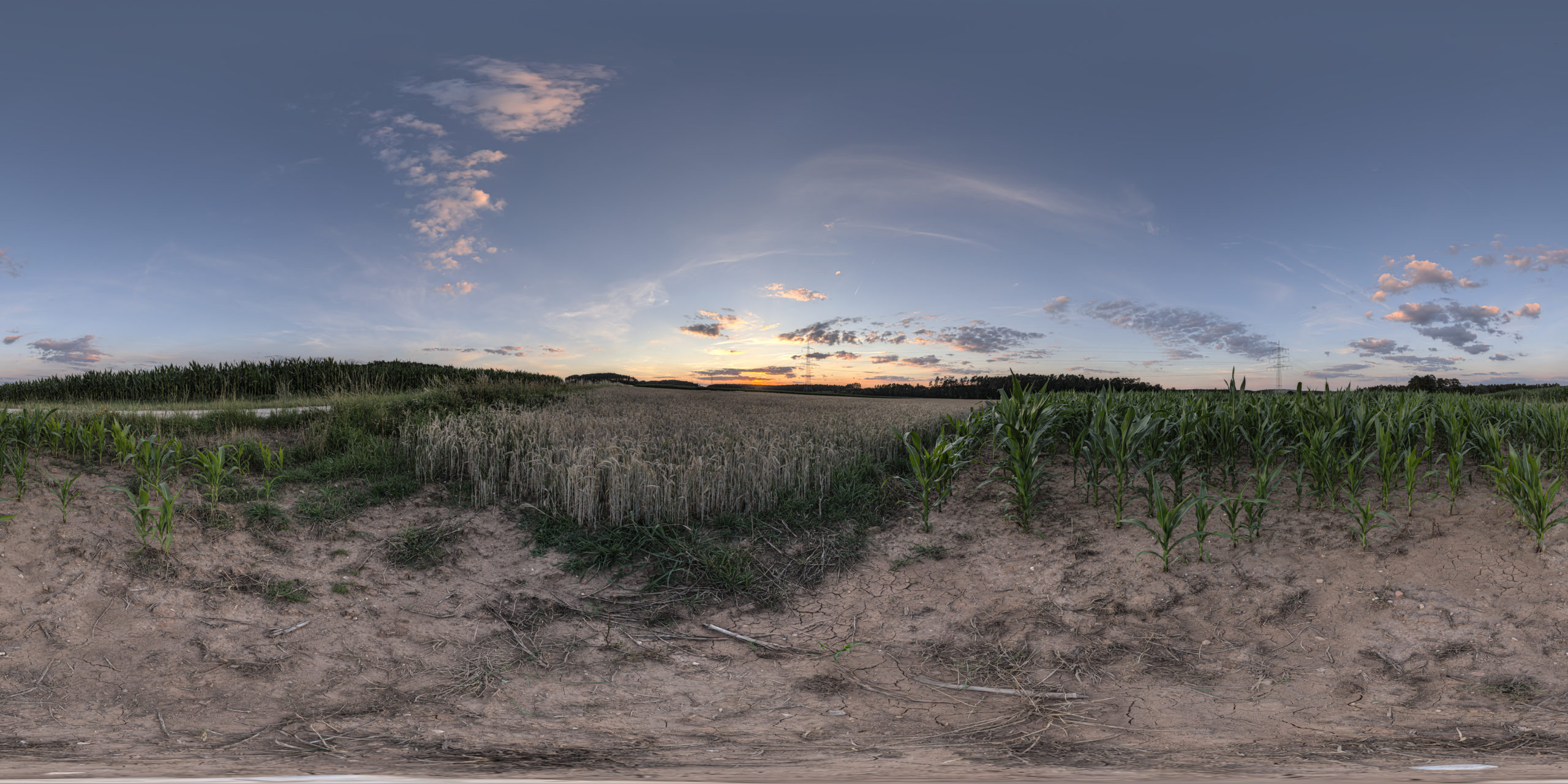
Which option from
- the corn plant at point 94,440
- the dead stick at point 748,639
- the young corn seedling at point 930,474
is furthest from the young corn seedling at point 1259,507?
the corn plant at point 94,440

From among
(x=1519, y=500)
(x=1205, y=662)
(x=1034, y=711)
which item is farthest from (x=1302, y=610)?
(x=1034, y=711)

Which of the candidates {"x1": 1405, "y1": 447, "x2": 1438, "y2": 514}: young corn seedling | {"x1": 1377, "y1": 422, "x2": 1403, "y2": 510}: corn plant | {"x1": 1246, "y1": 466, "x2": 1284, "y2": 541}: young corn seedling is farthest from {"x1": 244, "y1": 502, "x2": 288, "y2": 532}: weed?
{"x1": 1405, "y1": 447, "x2": 1438, "y2": 514}: young corn seedling

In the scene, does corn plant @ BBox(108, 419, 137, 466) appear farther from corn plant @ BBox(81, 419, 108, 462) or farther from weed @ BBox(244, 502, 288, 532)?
weed @ BBox(244, 502, 288, 532)

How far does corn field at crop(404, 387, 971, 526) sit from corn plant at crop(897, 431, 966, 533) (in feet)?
3.43

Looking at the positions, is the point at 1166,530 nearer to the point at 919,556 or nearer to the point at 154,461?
the point at 919,556

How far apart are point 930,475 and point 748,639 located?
2816 mm

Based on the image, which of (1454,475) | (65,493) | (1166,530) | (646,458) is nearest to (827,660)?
(1166,530)

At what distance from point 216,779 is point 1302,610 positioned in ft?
22.0

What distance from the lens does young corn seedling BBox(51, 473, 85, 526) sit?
20.6 feet

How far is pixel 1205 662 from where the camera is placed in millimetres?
4883

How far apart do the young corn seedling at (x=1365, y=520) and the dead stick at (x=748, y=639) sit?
4995mm

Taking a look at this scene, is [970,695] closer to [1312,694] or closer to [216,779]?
[1312,694]

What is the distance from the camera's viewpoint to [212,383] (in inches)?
826

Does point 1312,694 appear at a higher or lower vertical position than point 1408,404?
lower
